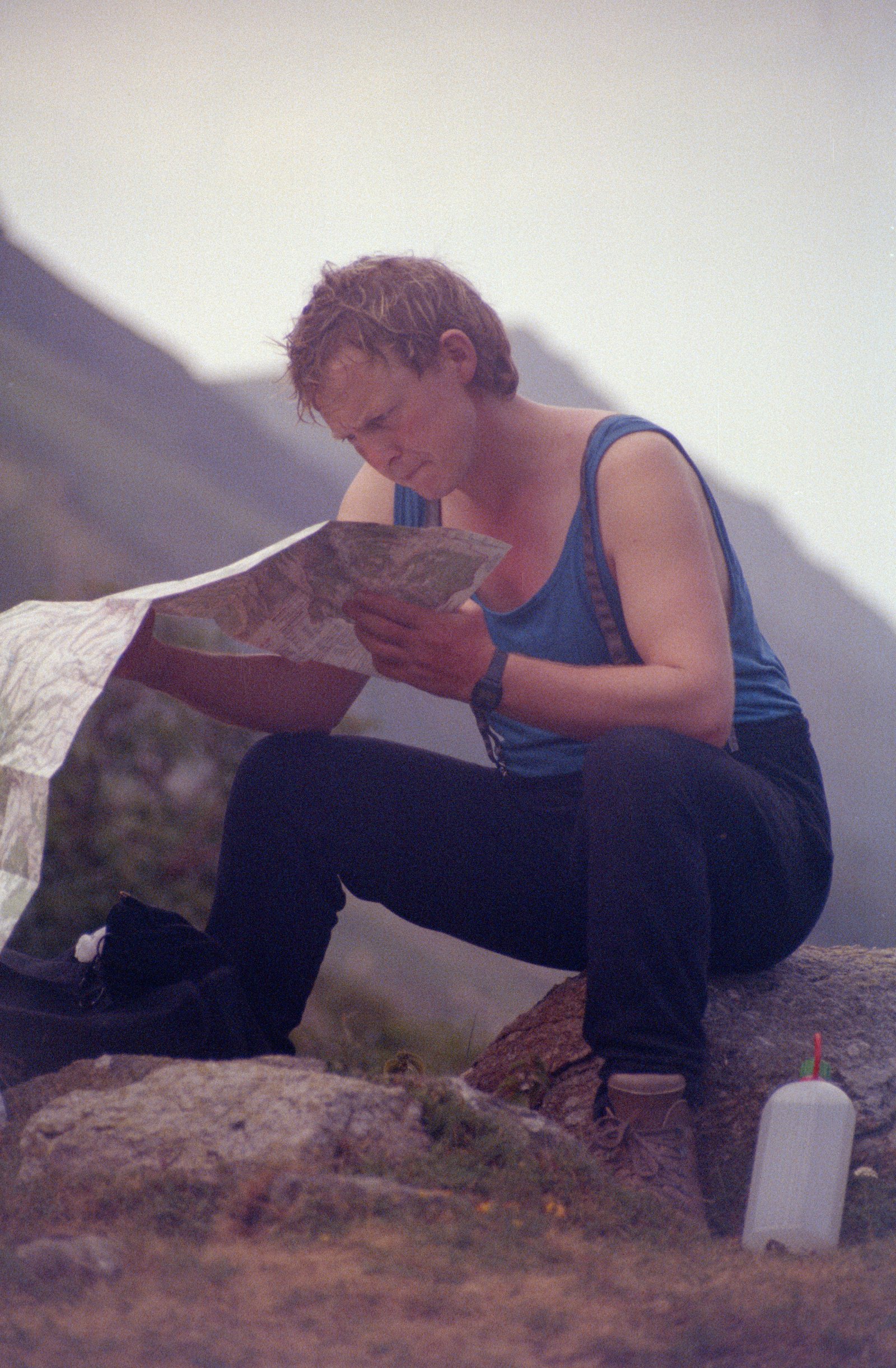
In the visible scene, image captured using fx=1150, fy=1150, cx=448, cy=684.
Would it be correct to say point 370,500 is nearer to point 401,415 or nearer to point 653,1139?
point 401,415

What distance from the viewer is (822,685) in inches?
97.9

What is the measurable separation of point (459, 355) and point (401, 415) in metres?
0.10

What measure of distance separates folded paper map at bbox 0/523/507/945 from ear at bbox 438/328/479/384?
0.31 m

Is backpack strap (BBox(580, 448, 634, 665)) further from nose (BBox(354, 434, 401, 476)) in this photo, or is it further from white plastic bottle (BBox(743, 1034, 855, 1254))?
white plastic bottle (BBox(743, 1034, 855, 1254))

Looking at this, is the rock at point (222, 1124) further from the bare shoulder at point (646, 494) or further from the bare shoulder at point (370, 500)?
the bare shoulder at point (370, 500)

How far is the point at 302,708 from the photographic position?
1.40 meters

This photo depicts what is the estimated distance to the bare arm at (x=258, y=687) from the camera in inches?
53.3

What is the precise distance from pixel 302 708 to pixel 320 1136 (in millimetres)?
580

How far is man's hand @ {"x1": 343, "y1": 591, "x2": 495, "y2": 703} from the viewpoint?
1140 mm

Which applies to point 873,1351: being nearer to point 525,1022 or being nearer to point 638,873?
point 638,873

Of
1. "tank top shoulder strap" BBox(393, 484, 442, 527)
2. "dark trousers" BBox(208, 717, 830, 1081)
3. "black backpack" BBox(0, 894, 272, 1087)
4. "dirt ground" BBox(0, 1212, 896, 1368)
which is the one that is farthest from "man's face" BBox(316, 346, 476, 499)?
"dirt ground" BBox(0, 1212, 896, 1368)

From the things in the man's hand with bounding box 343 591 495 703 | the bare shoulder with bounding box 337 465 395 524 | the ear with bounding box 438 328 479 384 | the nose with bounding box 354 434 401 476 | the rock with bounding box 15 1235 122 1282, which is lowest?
the rock with bounding box 15 1235 122 1282

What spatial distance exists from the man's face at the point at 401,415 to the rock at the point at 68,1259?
2.75ft

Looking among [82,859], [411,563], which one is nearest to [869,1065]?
[411,563]
